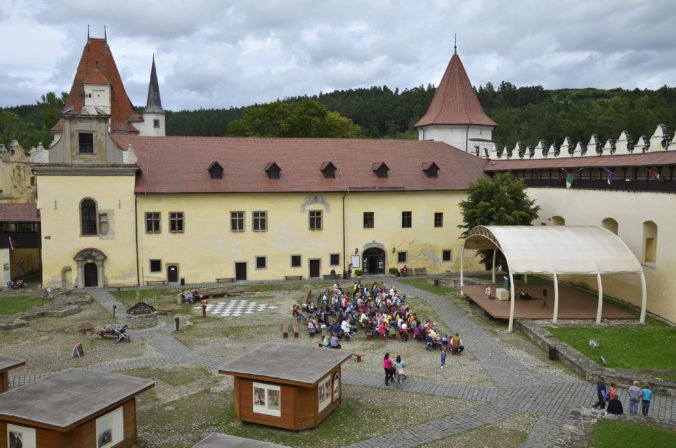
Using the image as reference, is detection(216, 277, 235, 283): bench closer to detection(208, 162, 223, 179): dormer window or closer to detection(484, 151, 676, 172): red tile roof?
detection(208, 162, 223, 179): dormer window

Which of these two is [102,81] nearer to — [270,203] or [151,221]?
[151,221]

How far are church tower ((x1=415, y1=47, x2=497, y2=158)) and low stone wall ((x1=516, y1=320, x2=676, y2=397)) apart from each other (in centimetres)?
2653

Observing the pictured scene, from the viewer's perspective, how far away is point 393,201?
42.6 metres

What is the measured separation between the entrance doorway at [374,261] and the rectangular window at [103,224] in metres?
18.1

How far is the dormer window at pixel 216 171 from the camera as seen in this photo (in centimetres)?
3966

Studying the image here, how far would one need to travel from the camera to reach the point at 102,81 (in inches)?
2142

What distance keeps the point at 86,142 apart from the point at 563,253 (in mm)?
30005

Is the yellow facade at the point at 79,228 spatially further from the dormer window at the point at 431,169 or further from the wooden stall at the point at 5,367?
the dormer window at the point at 431,169

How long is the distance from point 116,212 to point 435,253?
909 inches

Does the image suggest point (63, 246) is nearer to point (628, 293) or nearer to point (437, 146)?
point (437, 146)

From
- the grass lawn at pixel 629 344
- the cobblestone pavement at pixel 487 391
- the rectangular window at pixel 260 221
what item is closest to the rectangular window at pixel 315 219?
the rectangular window at pixel 260 221

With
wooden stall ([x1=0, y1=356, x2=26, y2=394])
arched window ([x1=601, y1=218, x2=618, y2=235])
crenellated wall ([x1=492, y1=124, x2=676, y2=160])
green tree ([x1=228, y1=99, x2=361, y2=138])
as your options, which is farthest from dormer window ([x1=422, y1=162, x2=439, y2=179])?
wooden stall ([x1=0, y1=356, x2=26, y2=394])

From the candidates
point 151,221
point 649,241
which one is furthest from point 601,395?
point 151,221

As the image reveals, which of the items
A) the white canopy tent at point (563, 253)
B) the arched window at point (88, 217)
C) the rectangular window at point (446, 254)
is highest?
the arched window at point (88, 217)
